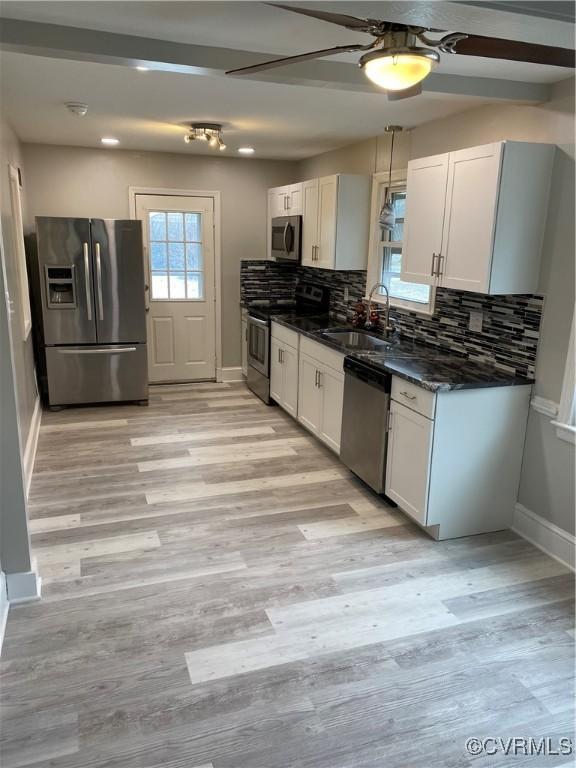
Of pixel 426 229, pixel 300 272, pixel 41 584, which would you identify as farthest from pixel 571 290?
pixel 300 272

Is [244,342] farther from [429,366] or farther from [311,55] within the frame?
[311,55]

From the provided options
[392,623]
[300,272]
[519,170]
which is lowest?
[392,623]

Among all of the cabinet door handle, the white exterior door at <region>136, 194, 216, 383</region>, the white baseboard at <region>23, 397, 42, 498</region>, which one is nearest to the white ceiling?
the white exterior door at <region>136, 194, 216, 383</region>

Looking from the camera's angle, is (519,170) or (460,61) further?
(519,170)

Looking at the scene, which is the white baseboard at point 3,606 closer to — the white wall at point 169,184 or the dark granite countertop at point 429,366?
the dark granite countertop at point 429,366

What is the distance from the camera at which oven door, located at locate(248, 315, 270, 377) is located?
17.6ft

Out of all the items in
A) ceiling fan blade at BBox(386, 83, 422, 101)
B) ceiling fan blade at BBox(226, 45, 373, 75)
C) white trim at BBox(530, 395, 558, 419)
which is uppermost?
ceiling fan blade at BBox(226, 45, 373, 75)

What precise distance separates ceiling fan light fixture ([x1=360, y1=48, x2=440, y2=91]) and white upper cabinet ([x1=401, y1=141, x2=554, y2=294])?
110cm

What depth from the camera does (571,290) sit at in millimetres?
2766

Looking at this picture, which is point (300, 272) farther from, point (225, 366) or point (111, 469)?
point (111, 469)

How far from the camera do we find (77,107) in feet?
11.5

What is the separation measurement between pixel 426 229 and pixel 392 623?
221 centimetres

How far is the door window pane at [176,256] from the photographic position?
19.1 feet

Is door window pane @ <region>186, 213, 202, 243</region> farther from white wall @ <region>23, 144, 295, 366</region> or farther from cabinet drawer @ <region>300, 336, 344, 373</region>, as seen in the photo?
cabinet drawer @ <region>300, 336, 344, 373</region>
